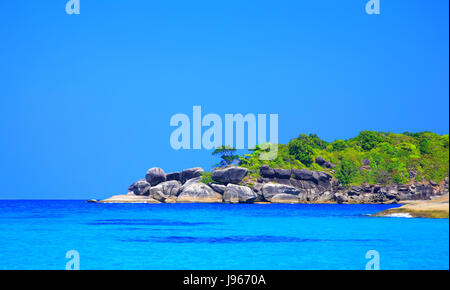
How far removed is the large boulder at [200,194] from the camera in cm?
6844

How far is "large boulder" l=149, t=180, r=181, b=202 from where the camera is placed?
71.5 meters

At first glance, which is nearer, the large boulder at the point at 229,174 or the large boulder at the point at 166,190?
the large boulder at the point at 229,174

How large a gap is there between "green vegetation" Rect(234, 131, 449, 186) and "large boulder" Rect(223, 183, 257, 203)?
6.00m

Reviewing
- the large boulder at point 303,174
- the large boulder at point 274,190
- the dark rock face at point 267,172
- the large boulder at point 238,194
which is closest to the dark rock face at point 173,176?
the large boulder at point 238,194

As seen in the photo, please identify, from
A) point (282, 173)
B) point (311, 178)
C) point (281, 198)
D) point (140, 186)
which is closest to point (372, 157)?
point (311, 178)

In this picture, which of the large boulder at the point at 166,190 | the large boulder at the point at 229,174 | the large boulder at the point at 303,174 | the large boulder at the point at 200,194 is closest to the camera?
the large boulder at the point at 200,194

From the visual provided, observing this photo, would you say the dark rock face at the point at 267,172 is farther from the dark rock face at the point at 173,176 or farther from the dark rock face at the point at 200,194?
the dark rock face at the point at 173,176

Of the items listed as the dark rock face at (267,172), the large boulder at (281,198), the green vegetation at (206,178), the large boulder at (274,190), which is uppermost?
the dark rock face at (267,172)

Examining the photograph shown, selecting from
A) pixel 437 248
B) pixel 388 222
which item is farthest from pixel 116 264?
pixel 388 222

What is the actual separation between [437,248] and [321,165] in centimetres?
5903

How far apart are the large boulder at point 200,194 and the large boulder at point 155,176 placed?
4.90m

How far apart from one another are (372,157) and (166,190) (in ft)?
111
